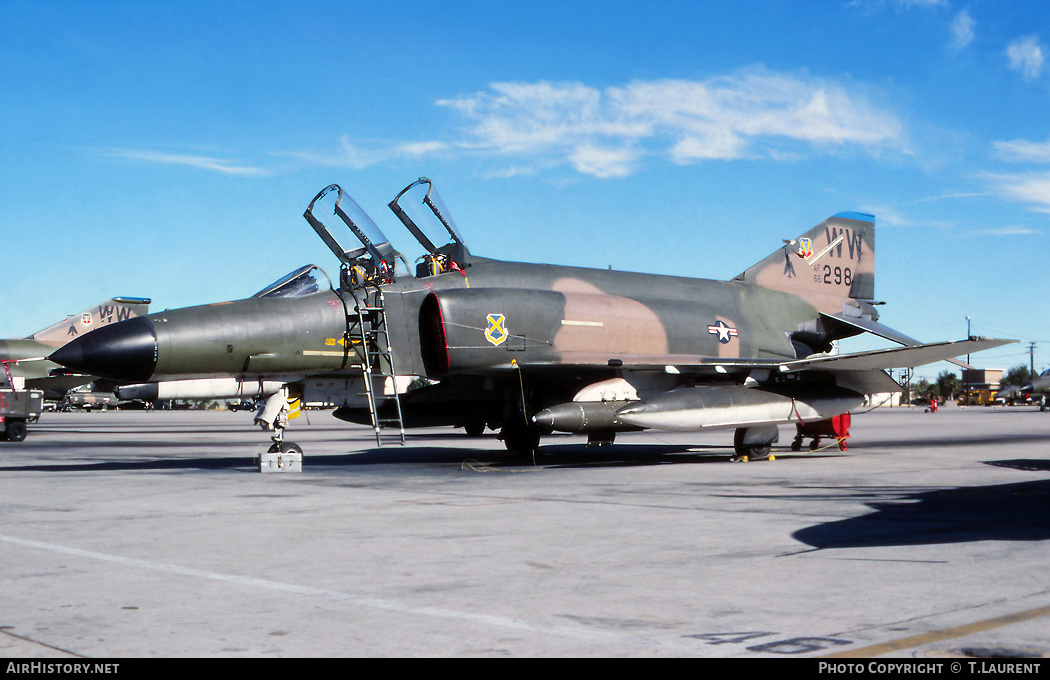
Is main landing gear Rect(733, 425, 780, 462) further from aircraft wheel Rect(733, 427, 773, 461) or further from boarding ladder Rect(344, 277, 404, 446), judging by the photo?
boarding ladder Rect(344, 277, 404, 446)

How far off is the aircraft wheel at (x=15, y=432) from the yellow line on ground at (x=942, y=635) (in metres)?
25.4

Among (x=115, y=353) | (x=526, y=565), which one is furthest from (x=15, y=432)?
(x=526, y=565)

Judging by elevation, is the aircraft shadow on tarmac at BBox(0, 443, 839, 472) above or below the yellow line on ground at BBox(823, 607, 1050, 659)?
below

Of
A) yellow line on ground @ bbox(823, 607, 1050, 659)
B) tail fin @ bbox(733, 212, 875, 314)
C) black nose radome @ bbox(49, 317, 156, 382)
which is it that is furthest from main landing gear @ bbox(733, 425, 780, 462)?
yellow line on ground @ bbox(823, 607, 1050, 659)

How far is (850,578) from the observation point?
554 centimetres

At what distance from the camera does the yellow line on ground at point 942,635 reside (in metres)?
3.95

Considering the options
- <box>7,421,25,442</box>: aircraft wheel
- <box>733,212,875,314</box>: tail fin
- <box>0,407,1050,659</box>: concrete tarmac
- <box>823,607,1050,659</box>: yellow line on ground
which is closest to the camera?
<box>823,607,1050,659</box>: yellow line on ground

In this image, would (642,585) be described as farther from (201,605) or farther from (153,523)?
(153,523)

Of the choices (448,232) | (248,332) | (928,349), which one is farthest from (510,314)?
(928,349)

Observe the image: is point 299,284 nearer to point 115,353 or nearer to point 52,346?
point 115,353

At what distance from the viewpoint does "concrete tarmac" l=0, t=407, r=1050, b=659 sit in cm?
424

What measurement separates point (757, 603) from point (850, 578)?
2.96 feet

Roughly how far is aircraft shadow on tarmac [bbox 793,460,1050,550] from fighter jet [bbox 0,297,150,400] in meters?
25.0

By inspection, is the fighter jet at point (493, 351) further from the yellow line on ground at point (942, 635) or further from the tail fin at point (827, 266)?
the yellow line on ground at point (942, 635)
